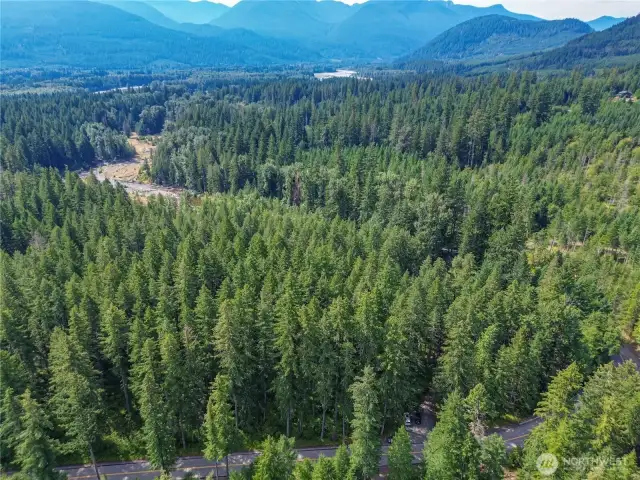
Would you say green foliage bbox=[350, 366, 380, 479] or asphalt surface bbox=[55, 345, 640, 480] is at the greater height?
green foliage bbox=[350, 366, 380, 479]

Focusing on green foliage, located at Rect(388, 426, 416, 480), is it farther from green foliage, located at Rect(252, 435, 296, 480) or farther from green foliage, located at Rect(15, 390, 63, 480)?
green foliage, located at Rect(15, 390, 63, 480)

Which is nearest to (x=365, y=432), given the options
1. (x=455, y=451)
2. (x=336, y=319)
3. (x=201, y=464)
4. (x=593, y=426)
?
(x=455, y=451)

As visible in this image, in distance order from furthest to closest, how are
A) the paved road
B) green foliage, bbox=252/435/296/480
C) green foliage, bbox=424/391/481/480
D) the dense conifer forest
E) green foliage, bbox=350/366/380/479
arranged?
1. the paved road
2. the dense conifer forest
3. green foliage, bbox=350/366/380/479
4. green foliage, bbox=252/435/296/480
5. green foliage, bbox=424/391/481/480

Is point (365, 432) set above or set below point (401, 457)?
above

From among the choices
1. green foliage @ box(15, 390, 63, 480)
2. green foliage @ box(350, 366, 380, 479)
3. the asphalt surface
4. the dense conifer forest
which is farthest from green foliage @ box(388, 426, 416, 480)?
green foliage @ box(15, 390, 63, 480)

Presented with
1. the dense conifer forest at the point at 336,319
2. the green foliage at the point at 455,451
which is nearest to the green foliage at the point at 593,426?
the dense conifer forest at the point at 336,319

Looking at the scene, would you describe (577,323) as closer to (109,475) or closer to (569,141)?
(109,475)

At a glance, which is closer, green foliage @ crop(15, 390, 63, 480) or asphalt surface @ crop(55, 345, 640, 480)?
green foliage @ crop(15, 390, 63, 480)

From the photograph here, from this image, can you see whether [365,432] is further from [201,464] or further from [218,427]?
[201,464]
